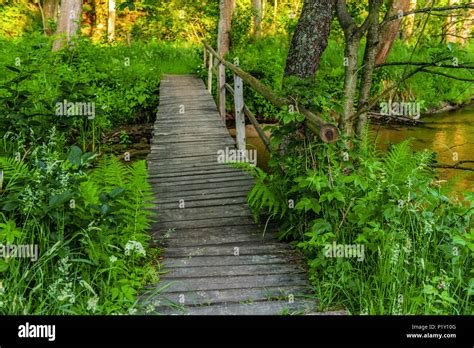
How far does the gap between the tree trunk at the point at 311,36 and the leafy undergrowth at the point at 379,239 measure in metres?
2.04

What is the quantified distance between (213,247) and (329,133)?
1.49 meters

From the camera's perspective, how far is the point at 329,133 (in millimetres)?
3676

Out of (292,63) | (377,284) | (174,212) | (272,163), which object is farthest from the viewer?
(292,63)

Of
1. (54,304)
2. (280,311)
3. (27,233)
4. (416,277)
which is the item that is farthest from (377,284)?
(27,233)

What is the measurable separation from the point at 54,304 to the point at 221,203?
269 centimetres

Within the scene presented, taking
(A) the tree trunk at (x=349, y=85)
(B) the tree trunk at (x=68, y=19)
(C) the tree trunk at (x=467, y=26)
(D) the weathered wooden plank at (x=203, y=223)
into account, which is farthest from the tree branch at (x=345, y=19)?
(B) the tree trunk at (x=68, y=19)

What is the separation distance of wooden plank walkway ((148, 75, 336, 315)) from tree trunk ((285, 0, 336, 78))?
4.98 feet

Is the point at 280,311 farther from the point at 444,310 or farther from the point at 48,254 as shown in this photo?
the point at 48,254

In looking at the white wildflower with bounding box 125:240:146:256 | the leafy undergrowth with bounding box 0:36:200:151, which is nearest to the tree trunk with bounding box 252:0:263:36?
the leafy undergrowth with bounding box 0:36:200:151

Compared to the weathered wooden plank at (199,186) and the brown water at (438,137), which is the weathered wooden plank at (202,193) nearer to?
the weathered wooden plank at (199,186)

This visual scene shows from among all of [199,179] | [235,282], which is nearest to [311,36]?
[199,179]

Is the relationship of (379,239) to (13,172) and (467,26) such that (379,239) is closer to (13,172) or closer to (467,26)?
(13,172)

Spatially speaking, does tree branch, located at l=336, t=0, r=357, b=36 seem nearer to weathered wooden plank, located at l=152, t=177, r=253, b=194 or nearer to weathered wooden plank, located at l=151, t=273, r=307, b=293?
weathered wooden plank, located at l=152, t=177, r=253, b=194

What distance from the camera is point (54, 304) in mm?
3225
